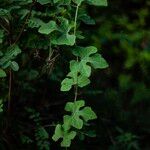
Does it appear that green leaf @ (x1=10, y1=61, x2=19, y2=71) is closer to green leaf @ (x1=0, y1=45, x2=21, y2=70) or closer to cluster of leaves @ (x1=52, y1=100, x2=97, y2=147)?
green leaf @ (x1=0, y1=45, x2=21, y2=70)

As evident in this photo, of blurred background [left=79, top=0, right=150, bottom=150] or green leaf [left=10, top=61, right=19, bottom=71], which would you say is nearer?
green leaf [left=10, top=61, right=19, bottom=71]

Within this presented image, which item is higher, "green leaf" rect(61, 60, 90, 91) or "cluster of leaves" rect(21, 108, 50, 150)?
"green leaf" rect(61, 60, 90, 91)

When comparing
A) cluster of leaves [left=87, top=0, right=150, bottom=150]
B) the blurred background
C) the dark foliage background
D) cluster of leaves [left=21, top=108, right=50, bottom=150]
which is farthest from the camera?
cluster of leaves [left=87, top=0, right=150, bottom=150]

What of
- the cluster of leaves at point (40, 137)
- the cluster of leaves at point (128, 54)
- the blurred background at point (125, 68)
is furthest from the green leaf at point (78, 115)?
the cluster of leaves at point (128, 54)

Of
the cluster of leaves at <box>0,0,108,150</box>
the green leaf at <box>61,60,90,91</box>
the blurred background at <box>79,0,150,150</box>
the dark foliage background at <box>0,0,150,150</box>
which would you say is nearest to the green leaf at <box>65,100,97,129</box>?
the cluster of leaves at <box>0,0,108,150</box>

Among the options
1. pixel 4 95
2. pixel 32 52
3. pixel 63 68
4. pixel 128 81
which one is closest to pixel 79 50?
pixel 32 52

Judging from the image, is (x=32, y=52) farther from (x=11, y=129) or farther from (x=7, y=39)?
(x=11, y=129)

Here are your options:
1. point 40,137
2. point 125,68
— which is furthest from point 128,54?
point 40,137

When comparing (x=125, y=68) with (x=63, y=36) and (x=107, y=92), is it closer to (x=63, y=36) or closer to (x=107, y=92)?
(x=107, y=92)
